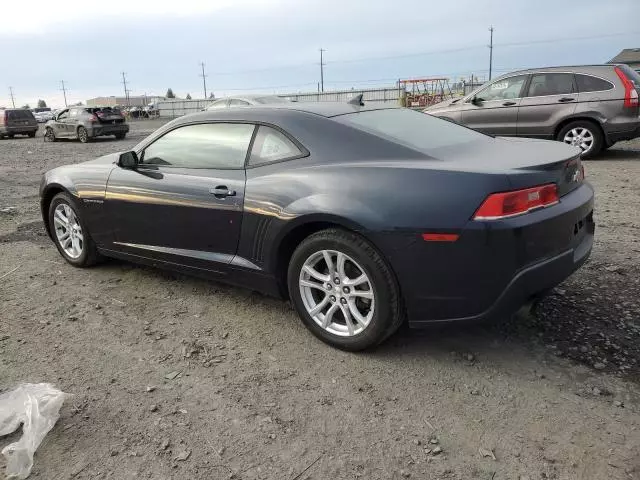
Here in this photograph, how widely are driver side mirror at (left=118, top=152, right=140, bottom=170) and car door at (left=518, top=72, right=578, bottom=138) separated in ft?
25.6

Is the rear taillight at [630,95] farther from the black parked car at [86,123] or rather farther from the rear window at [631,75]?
the black parked car at [86,123]

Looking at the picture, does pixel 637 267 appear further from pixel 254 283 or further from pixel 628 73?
pixel 628 73

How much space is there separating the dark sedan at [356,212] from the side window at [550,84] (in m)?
6.67

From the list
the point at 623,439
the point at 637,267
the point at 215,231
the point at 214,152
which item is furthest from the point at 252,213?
the point at 637,267

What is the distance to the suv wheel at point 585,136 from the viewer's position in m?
9.35

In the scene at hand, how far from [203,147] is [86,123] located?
18907 millimetres

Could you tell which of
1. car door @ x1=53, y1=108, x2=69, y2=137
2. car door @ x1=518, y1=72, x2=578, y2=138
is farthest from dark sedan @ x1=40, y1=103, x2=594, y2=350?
car door @ x1=53, y1=108, x2=69, y2=137

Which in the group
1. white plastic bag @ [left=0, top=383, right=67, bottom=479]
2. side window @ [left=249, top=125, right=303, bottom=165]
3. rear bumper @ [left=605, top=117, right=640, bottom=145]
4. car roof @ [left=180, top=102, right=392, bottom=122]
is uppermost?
car roof @ [left=180, top=102, right=392, bottom=122]

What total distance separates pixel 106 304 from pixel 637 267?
4028 millimetres

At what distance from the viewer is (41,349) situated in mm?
3318

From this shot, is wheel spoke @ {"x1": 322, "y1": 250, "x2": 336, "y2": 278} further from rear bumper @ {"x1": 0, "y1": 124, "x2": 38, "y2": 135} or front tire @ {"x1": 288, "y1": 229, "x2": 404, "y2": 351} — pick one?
rear bumper @ {"x1": 0, "y1": 124, "x2": 38, "y2": 135}

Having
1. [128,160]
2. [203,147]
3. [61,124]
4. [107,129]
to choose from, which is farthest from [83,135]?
[203,147]

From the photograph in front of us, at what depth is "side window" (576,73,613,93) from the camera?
916 centimetres

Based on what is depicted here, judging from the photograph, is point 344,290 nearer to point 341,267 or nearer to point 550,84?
point 341,267
